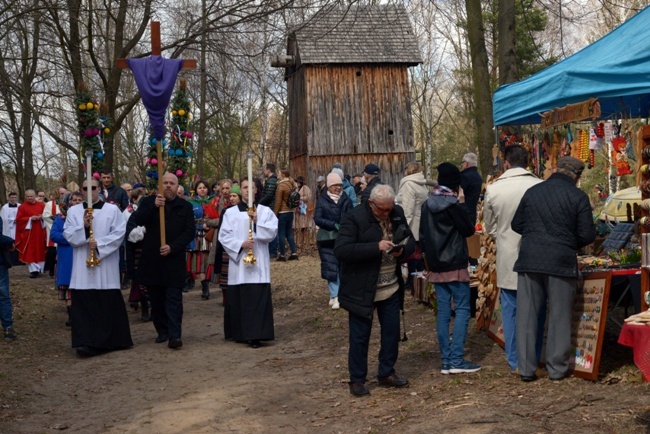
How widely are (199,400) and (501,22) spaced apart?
32.8ft

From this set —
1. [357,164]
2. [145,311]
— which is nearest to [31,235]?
[145,311]

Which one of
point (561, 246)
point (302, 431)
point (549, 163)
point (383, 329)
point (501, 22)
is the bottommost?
point (302, 431)

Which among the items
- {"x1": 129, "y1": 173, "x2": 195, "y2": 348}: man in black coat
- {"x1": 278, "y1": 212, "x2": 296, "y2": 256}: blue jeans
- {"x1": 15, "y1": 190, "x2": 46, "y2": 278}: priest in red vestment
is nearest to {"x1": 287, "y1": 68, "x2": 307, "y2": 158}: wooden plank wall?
{"x1": 278, "y1": 212, "x2": 296, "y2": 256}: blue jeans

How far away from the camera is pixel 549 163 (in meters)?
10.5

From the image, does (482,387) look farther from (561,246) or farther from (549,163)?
(549,163)

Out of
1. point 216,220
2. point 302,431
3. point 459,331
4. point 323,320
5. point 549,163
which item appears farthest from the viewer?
point 216,220

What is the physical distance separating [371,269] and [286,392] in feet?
5.11

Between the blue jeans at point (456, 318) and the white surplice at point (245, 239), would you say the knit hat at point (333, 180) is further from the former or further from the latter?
the blue jeans at point (456, 318)

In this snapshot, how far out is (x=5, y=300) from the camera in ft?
38.1

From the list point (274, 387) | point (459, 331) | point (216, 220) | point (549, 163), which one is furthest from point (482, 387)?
point (216, 220)

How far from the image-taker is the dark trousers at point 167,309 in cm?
1105

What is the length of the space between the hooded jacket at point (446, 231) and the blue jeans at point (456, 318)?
201 millimetres

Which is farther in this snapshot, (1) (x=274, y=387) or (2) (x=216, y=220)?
(2) (x=216, y=220)

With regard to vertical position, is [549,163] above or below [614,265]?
above
